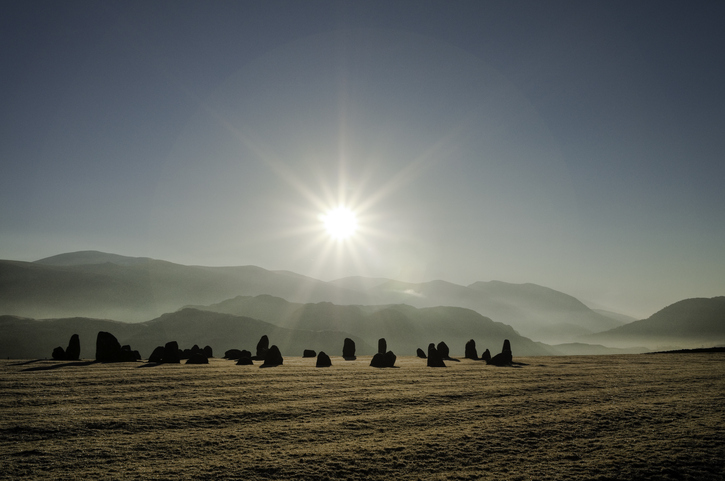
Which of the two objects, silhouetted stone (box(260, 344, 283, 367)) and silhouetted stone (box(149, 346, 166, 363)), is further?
silhouetted stone (box(260, 344, 283, 367))

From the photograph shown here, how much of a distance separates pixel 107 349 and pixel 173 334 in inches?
4837

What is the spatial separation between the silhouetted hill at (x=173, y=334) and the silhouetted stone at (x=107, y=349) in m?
100

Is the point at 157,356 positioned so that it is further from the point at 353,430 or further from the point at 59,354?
the point at 353,430

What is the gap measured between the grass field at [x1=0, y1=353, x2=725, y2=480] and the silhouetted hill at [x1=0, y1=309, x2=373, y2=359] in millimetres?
118372

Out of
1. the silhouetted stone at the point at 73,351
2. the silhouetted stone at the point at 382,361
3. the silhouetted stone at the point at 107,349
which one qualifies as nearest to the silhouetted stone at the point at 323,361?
the silhouetted stone at the point at 382,361

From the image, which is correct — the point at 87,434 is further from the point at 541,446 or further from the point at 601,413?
the point at 601,413

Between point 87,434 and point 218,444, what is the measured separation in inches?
146

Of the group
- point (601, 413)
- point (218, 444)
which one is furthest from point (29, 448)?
point (601, 413)

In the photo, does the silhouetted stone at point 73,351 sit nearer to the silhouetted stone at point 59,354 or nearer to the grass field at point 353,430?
the silhouetted stone at point 59,354

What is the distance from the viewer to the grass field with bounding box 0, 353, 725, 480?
27.5 ft

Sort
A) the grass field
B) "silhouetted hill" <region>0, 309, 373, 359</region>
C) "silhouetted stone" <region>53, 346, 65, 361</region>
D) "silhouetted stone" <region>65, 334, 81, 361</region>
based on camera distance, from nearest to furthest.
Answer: the grass field < "silhouetted stone" <region>65, 334, 81, 361</region> < "silhouetted stone" <region>53, 346, 65, 361</region> < "silhouetted hill" <region>0, 309, 373, 359</region>

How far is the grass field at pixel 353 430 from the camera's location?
27.5 ft

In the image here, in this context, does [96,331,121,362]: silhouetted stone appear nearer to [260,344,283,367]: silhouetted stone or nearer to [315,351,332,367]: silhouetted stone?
[260,344,283,367]: silhouetted stone

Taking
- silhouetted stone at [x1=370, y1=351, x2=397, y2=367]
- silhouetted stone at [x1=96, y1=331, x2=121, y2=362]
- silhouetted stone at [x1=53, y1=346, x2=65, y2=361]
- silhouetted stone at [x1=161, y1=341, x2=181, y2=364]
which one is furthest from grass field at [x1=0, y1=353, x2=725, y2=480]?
silhouetted stone at [x1=53, y1=346, x2=65, y2=361]
